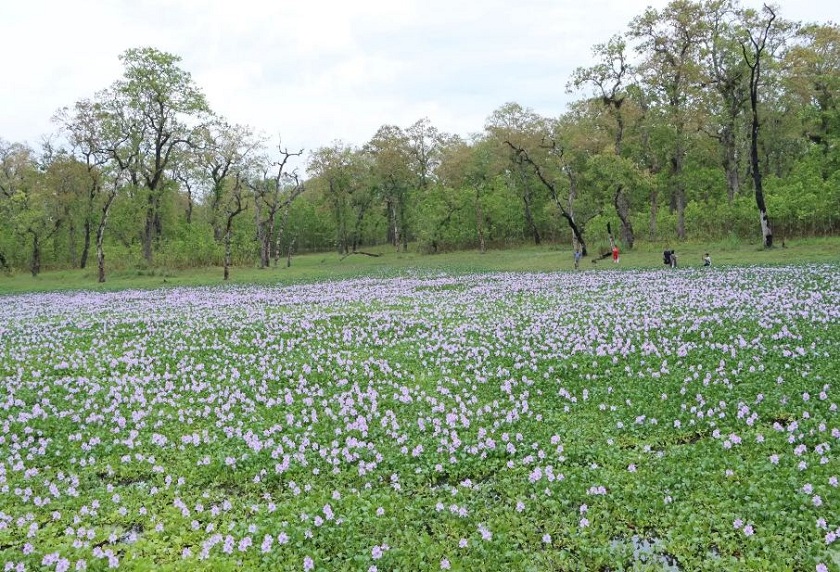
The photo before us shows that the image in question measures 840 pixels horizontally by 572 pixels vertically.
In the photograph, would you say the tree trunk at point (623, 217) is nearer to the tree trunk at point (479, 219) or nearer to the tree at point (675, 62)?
the tree at point (675, 62)

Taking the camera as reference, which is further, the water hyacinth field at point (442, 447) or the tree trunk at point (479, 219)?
the tree trunk at point (479, 219)

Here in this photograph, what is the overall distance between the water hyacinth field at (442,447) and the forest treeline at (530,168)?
24.2 m

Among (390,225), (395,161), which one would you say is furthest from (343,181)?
(390,225)

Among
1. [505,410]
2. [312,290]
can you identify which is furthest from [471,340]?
[312,290]

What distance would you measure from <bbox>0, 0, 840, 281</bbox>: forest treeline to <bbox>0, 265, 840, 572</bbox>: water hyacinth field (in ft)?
79.3

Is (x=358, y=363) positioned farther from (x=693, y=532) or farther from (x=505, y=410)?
(x=693, y=532)

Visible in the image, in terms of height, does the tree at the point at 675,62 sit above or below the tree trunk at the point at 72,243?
above

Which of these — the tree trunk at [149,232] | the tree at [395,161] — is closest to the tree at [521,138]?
the tree at [395,161]

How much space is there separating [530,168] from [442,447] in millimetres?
56944

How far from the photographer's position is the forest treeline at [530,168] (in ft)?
129

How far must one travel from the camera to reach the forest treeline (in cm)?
3938

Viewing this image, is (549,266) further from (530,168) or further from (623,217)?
(530,168)

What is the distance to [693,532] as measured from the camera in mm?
4965

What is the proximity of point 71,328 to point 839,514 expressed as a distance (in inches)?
744
